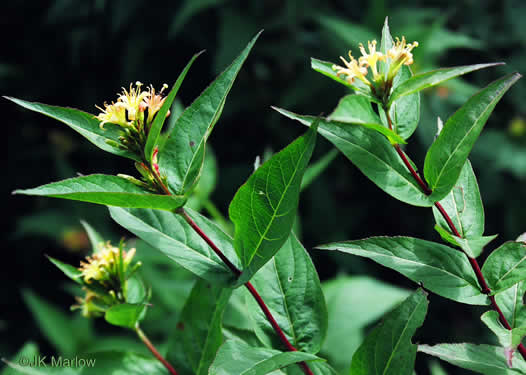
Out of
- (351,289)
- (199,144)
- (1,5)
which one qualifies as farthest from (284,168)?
(1,5)

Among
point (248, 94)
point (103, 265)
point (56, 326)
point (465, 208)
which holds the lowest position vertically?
point (56, 326)

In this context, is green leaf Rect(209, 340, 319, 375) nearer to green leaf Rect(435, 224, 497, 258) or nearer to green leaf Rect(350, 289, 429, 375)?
green leaf Rect(350, 289, 429, 375)

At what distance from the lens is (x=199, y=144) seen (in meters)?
0.66

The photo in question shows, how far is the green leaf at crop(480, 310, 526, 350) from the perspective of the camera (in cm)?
56

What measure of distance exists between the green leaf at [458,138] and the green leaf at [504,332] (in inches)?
5.7

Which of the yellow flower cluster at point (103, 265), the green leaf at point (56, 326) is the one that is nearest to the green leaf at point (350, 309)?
the green leaf at point (56, 326)

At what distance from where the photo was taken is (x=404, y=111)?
0.70 m

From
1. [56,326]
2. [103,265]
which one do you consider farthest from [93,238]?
[56,326]

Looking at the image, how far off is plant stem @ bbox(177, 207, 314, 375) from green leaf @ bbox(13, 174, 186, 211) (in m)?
0.05

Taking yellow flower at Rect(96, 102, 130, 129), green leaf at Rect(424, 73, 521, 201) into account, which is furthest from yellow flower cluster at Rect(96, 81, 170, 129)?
green leaf at Rect(424, 73, 521, 201)

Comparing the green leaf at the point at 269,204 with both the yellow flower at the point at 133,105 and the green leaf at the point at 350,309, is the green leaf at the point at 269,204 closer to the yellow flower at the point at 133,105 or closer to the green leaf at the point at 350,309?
the yellow flower at the point at 133,105

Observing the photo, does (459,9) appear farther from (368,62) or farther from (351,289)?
(368,62)

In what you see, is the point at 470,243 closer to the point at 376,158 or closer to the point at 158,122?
the point at 376,158

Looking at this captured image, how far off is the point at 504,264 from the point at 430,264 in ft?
0.28
